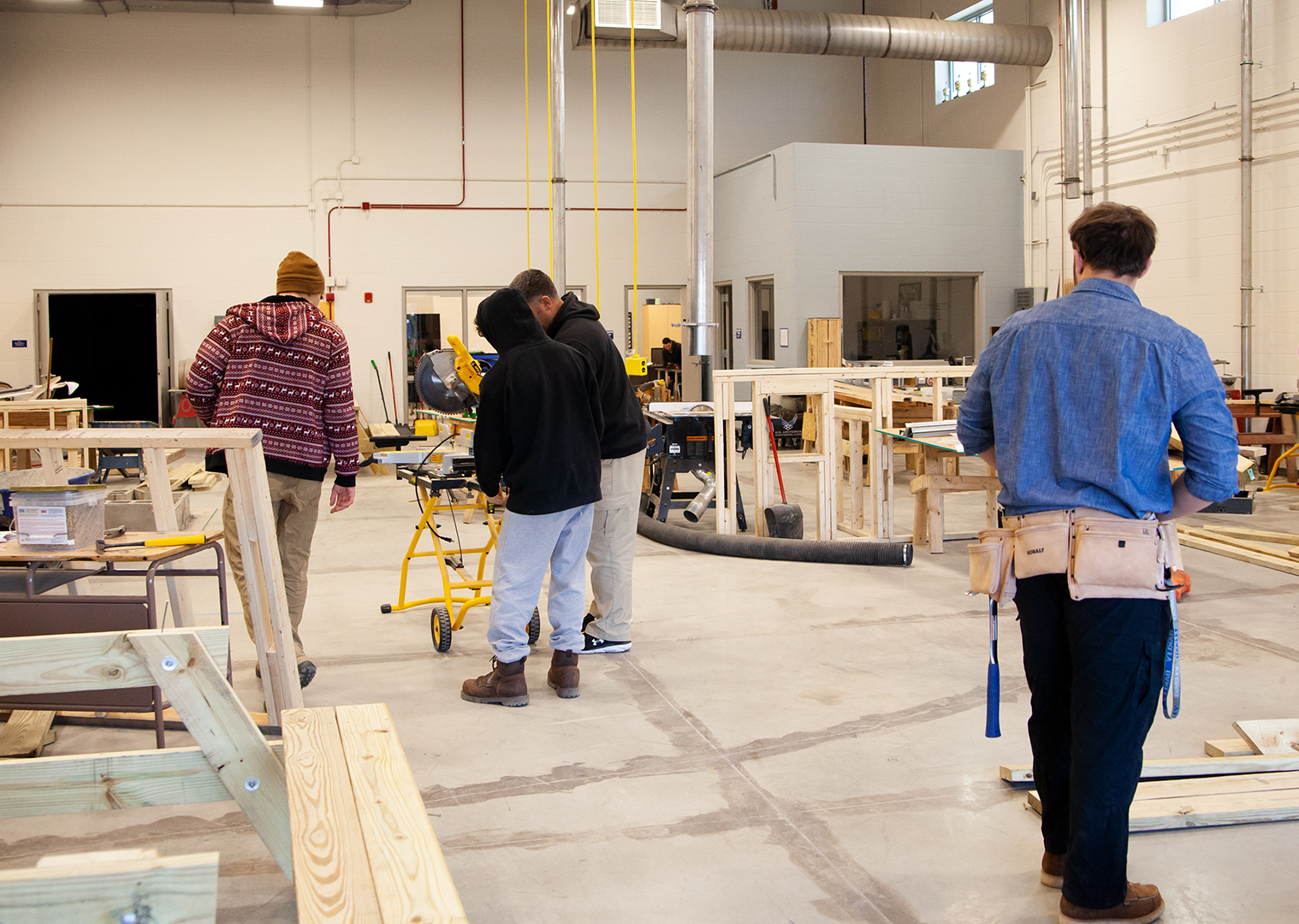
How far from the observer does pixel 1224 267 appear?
33.1ft

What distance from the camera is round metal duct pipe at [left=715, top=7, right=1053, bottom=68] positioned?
12.0 m

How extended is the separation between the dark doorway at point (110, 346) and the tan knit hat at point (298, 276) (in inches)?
419

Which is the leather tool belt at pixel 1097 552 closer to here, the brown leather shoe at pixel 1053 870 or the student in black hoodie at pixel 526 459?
the brown leather shoe at pixel 1053 870

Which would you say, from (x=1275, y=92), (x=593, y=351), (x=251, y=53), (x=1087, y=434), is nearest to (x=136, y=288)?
(x=251, y=53)

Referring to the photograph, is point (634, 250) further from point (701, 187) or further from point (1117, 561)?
point (1117, 561)

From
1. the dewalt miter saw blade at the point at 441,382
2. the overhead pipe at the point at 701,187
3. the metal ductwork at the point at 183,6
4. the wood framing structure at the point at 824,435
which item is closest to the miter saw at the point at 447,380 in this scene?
the dewalt miter saw blade at the point at 441,382

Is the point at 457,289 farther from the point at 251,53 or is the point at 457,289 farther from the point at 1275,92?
the point at 1275,92

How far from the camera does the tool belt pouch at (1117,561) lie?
6.86ft

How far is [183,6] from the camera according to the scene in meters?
12.7

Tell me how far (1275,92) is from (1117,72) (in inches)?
78.7

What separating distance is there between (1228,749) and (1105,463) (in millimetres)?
1559

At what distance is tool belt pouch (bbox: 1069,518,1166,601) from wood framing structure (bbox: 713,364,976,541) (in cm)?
440

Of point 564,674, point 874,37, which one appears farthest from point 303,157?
point 564,674

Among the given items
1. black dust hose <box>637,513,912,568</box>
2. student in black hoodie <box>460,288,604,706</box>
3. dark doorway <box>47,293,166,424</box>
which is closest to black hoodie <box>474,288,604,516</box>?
student in black hoodie <box>460,288,604,706</box>
